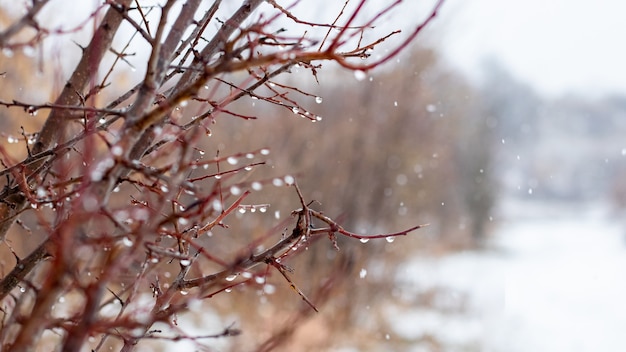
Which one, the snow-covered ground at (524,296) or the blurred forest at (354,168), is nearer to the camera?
the blurred forest at (354,168)

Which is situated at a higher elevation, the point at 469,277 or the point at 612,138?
the point at 612,138

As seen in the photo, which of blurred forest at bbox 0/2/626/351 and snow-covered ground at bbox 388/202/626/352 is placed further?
snow-covered ground at bbox 388/202/626/352

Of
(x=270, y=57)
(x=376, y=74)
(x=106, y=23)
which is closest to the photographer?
(x=270, y=57)

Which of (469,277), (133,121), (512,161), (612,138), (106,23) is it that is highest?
(612,138)

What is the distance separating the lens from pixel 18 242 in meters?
4.18

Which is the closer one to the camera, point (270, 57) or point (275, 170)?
point (270, 57)

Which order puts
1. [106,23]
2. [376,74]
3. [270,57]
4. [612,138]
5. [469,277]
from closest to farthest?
[270,57]
[106,23]
[376,74]
[469,277]
[612,138]

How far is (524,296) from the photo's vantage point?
30.1ft

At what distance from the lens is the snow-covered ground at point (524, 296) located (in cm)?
738

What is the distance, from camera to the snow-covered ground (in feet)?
24.2

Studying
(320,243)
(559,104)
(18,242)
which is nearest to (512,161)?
(559,104)

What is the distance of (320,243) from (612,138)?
46.8 ft

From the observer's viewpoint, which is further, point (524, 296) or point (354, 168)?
point (524, 296)

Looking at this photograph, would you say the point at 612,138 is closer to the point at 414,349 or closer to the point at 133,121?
the point at 414,349
